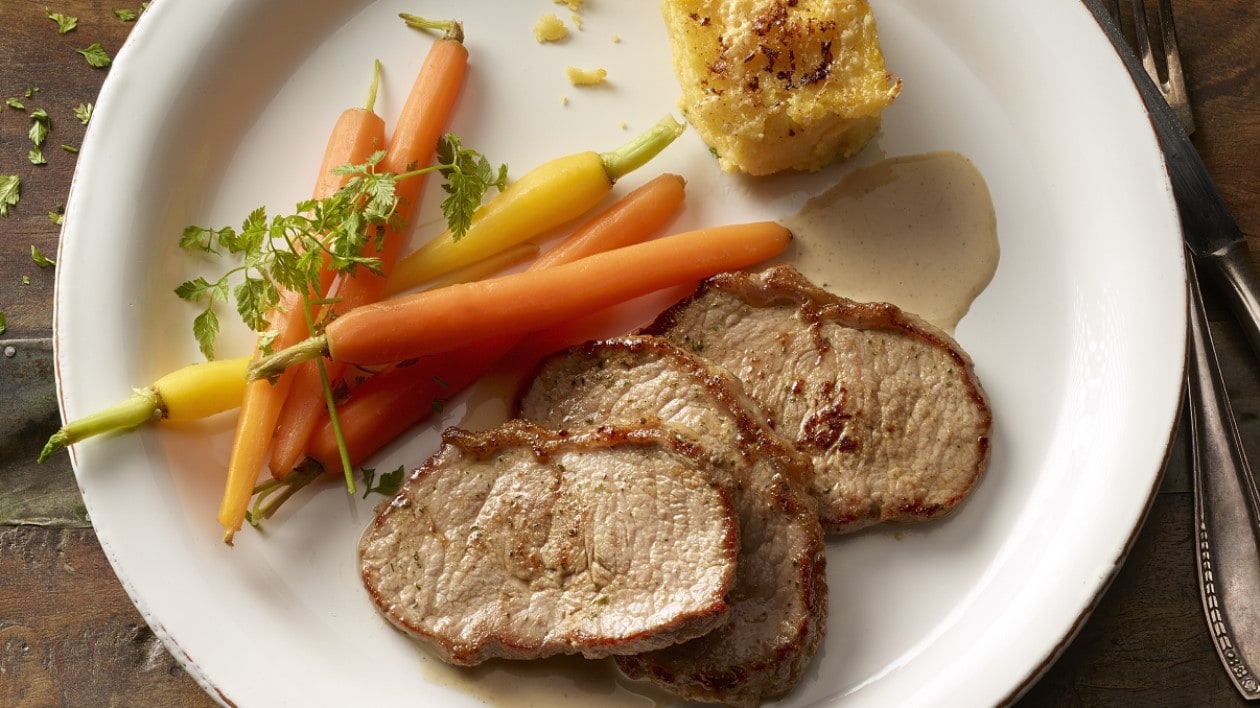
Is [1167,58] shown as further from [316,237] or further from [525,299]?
[316,237]

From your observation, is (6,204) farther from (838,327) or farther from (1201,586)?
(1201,586)

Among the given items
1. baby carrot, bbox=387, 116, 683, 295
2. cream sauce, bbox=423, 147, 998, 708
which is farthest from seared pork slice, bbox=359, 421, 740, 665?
baby carrot, bbox=387, 116, 683, 295

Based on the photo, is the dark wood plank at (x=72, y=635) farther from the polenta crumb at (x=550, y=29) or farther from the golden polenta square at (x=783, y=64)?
the golden polenta square at (x=783, y=64)

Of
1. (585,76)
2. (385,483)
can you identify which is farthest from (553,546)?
(585,76)

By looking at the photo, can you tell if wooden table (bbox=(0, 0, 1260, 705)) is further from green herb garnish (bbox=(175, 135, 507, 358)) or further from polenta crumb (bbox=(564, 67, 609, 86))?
polenta crumb (bbox=(564, 67, 609, 86))

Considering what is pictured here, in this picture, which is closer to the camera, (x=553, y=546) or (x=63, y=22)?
(x=553, y=546)

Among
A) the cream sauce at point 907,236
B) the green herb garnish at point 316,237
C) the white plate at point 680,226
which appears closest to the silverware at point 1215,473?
the white plate at point 680,226
